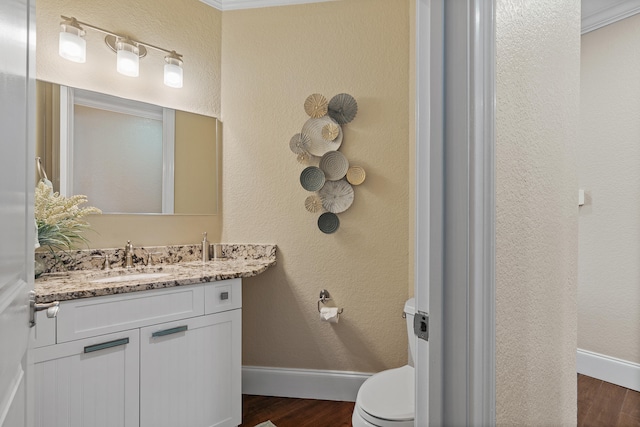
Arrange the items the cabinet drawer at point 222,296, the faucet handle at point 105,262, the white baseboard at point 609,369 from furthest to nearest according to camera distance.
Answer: the white baseboard at point 609,369, the faucet handle at point 105,262, the cabinet drawer at point 222,296

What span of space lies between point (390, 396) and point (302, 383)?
3.24 feet

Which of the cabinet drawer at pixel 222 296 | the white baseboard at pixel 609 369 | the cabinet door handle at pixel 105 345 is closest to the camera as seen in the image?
the cabinet door handle at pixel 105 345

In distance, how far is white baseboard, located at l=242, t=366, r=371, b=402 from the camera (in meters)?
2.41

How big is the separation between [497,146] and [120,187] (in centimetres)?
202

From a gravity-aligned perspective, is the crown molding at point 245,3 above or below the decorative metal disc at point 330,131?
above

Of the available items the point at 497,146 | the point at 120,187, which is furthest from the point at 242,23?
the point at 497,146

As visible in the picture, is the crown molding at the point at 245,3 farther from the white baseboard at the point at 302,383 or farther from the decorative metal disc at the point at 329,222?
the white baseboard at the point at 302,383

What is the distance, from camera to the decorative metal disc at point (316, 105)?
243 centimetres

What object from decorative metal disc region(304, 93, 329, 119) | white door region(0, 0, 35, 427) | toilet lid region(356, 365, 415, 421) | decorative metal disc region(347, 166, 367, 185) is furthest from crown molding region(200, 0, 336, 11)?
toilet lid region(356, 365, 415, 421)

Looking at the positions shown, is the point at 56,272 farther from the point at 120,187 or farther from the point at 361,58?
the point at 361,58

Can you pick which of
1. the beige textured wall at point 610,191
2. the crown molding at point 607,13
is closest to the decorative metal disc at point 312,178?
the beige textured wall at point 610,191

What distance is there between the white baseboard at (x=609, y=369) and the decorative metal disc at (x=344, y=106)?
2.39 meters

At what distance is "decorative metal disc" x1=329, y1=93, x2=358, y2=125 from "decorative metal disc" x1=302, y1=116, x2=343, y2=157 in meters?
0.07

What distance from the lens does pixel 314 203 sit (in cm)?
243
